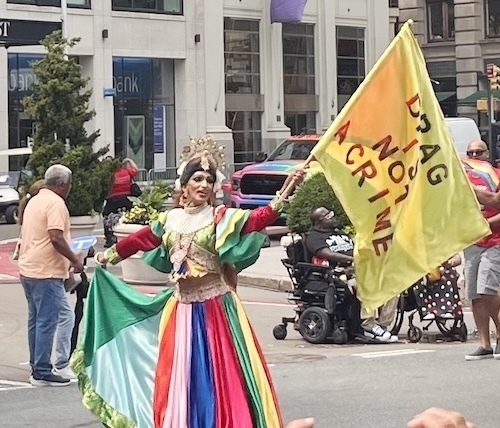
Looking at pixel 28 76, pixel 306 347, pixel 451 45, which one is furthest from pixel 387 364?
pixel 451 45

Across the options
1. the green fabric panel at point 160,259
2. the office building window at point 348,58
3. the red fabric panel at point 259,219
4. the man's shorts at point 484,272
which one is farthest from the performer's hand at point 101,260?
the office building window at point 348,58

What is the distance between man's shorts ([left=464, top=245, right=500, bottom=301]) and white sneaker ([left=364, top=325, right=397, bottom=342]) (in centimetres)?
172

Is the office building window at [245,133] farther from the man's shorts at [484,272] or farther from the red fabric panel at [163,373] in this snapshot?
the red fabric panel at [163,373]

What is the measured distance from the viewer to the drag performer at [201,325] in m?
6.82

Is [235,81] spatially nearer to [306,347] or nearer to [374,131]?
[306,347]

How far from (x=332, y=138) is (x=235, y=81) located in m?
34.8

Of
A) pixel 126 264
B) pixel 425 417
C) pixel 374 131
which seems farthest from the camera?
pixel 126 264

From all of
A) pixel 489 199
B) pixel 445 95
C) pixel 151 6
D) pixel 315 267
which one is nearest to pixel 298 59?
pixel 151 6

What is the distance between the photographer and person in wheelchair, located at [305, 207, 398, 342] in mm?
12414

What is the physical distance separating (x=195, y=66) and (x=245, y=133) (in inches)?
133

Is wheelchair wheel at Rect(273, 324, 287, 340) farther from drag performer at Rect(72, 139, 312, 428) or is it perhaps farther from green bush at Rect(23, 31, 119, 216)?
green bush at Rect(23, 31, 119, 216)

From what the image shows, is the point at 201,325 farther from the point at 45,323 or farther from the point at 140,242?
the point at 45,323

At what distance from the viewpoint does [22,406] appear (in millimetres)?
9070

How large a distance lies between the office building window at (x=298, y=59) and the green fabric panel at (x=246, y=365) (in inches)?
1405
